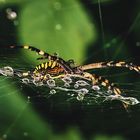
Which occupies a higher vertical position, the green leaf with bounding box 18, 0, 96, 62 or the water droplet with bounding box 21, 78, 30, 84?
the green leaf with bounding box 18, 0, 96, 62

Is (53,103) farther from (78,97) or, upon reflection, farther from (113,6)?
(113,6)

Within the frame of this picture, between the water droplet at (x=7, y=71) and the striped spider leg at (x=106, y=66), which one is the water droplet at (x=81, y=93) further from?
the water droplet at (x=7, y=71)

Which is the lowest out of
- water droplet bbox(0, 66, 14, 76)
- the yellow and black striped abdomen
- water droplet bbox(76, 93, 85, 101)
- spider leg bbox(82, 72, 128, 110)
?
water droplet bbox(76, 93, 85, 101)

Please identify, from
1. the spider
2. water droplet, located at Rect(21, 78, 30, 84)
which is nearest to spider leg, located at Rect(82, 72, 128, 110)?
the spider

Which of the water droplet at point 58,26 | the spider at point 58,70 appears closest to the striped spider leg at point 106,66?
the spider at point 58,70

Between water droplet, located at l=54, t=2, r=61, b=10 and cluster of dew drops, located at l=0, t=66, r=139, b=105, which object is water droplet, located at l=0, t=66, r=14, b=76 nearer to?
cluster of dew drops, located at l=0, t=66, r=139, b=105

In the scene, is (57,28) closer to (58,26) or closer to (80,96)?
(58,26)

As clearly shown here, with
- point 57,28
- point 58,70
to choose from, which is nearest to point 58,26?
point 57,28

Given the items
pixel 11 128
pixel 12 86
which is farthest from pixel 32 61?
pixel 11 128
